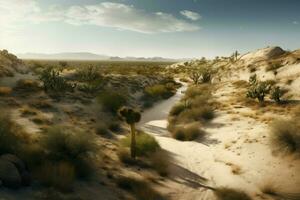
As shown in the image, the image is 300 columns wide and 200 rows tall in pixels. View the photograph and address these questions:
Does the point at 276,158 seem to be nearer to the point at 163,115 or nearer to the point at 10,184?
the point at 10,184

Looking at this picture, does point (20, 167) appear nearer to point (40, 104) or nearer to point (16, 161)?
point (16, 161)

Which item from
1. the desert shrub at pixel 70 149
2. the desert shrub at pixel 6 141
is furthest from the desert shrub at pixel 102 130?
the desert shrub at pixel 6 141

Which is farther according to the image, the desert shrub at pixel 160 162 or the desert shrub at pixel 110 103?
the desert shrub at pixel 110 103

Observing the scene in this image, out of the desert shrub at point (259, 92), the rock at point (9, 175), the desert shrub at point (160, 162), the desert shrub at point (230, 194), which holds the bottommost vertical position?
the desert shrub at point (230, 194)

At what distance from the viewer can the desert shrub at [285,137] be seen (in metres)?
14.2

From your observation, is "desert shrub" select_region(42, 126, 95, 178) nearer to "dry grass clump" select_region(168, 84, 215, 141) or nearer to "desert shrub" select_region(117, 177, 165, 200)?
"desert shrub" select_region(117, 177, 165, 200)

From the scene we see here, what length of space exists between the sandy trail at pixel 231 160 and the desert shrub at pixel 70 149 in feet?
11.0

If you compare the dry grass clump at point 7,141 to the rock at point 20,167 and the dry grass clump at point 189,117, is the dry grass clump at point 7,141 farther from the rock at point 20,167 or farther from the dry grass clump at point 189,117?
the dry grass clump at point 189,117

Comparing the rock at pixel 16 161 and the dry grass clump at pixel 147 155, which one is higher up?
the rock at pixel 16 161

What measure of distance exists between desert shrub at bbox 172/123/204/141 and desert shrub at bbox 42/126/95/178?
716 centimetres

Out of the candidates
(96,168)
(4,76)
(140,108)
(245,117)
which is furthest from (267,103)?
(4,76)

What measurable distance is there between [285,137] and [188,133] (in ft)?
18.8

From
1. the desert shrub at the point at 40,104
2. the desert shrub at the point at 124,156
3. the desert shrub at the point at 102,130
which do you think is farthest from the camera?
the desert shrub at the point at 40,104

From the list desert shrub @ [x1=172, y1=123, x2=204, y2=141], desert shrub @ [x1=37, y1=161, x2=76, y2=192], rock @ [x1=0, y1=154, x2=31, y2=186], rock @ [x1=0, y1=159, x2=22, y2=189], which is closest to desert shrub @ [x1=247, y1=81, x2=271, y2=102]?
desert shrub @ [x1=172, y1=123, x2=204, y2=141]
